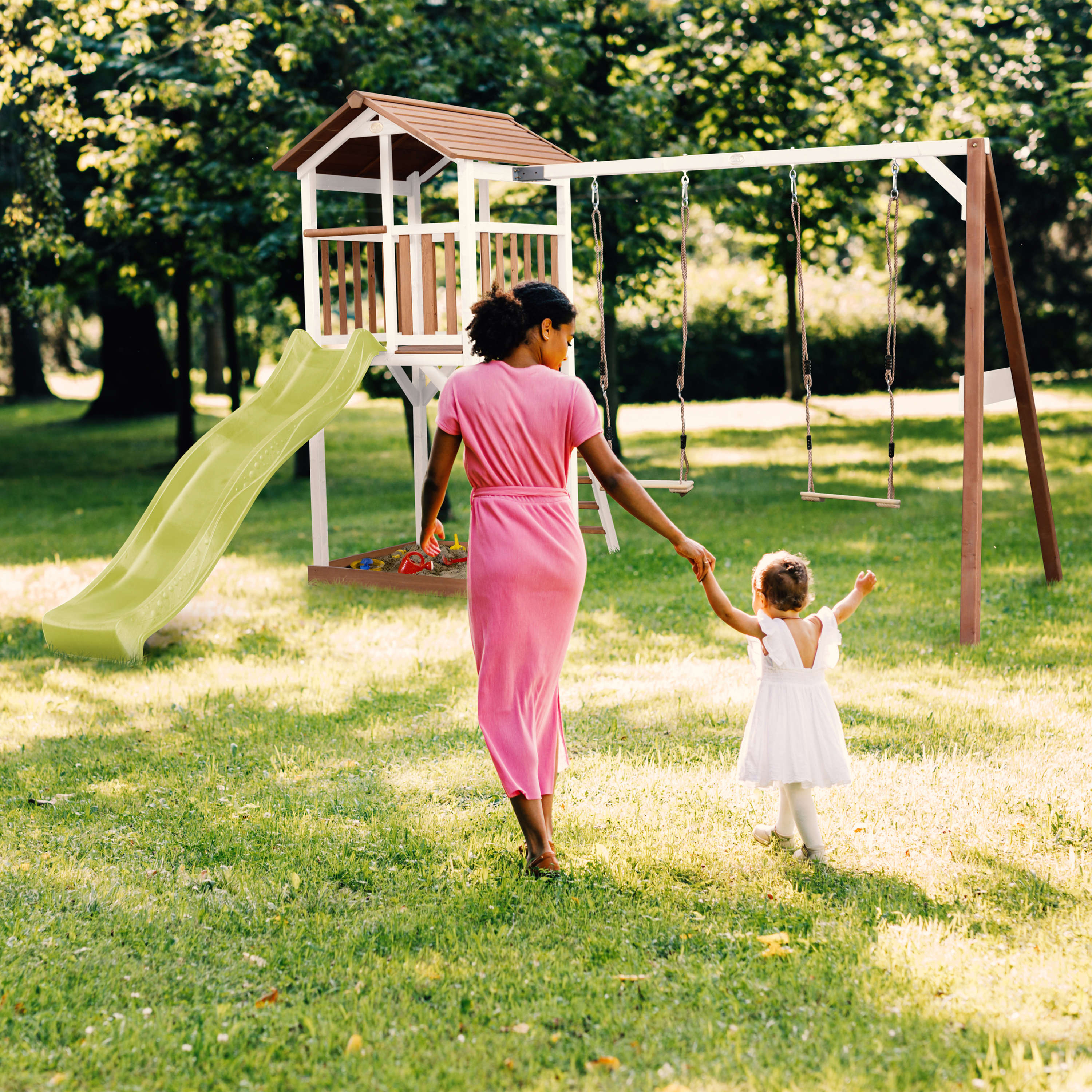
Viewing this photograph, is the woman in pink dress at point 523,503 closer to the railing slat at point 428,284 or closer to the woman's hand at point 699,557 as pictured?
the woman's hand at point 699,557

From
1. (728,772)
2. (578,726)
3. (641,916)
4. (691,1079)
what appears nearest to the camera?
(691,1079)

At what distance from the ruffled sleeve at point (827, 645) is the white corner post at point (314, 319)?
432 cm

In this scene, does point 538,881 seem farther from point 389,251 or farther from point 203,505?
point 389,251

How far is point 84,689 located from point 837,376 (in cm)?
2656

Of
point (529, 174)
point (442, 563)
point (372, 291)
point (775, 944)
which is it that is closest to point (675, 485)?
point (442, 563)

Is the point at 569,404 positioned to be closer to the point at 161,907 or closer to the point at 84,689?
the point at 161,907

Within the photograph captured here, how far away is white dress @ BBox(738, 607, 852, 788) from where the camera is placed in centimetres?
447

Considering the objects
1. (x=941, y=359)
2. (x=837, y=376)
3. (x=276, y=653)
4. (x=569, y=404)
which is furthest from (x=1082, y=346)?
(x=569, y=404)

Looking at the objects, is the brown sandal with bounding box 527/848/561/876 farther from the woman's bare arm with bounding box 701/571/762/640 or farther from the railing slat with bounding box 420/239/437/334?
the railing slat with bounding box 420/239/437/334

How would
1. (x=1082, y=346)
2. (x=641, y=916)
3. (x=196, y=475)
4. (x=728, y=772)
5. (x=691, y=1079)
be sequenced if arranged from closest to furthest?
(x=691, y=1079) → (x=641, y=916) → (x=728, y=772) → (x=196, y=475) → (x=1082, y=346)

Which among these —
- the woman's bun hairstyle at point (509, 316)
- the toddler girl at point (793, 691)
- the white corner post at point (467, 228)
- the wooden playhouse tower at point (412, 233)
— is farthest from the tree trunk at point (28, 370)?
the toddler girl at point (793, 691)

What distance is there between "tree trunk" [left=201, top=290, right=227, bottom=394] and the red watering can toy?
20.9 m

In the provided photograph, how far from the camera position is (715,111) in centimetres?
1656

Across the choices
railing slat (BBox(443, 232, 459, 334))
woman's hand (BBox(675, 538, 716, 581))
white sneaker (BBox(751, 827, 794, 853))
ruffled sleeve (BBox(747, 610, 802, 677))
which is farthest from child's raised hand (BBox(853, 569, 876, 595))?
railing slat (BBox(443, 232, 459, 334))
